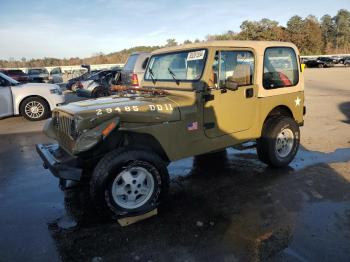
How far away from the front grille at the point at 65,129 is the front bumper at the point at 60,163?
0.13m

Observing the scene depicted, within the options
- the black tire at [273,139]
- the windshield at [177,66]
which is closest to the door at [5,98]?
the windshield at [177,66]

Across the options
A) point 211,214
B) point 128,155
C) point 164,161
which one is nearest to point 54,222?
point 128,155

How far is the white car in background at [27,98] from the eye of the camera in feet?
34.7

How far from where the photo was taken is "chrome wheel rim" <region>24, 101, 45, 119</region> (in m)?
11.0

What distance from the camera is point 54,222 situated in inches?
160

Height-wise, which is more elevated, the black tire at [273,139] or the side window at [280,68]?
the side window at [280,68]

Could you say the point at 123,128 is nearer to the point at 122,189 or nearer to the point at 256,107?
the point at 122,189

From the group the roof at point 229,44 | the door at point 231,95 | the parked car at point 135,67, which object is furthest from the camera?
the parked car at point 135,67

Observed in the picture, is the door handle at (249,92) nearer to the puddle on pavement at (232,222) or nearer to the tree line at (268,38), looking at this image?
the puddle on pavement at (232,222)

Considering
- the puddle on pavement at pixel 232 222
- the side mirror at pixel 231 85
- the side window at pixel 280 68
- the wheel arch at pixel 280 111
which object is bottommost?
the puddle on pavement at pixel 232 222

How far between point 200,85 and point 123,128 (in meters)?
1.18

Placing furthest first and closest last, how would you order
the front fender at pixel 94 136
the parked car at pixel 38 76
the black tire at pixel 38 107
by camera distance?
the parked car at pixel 38 76 → the black tire at pixel 38 107 → the front fender at pixel 94 136

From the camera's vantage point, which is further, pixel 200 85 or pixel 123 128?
pixel 200 85

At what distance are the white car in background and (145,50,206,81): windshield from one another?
6.68 m
